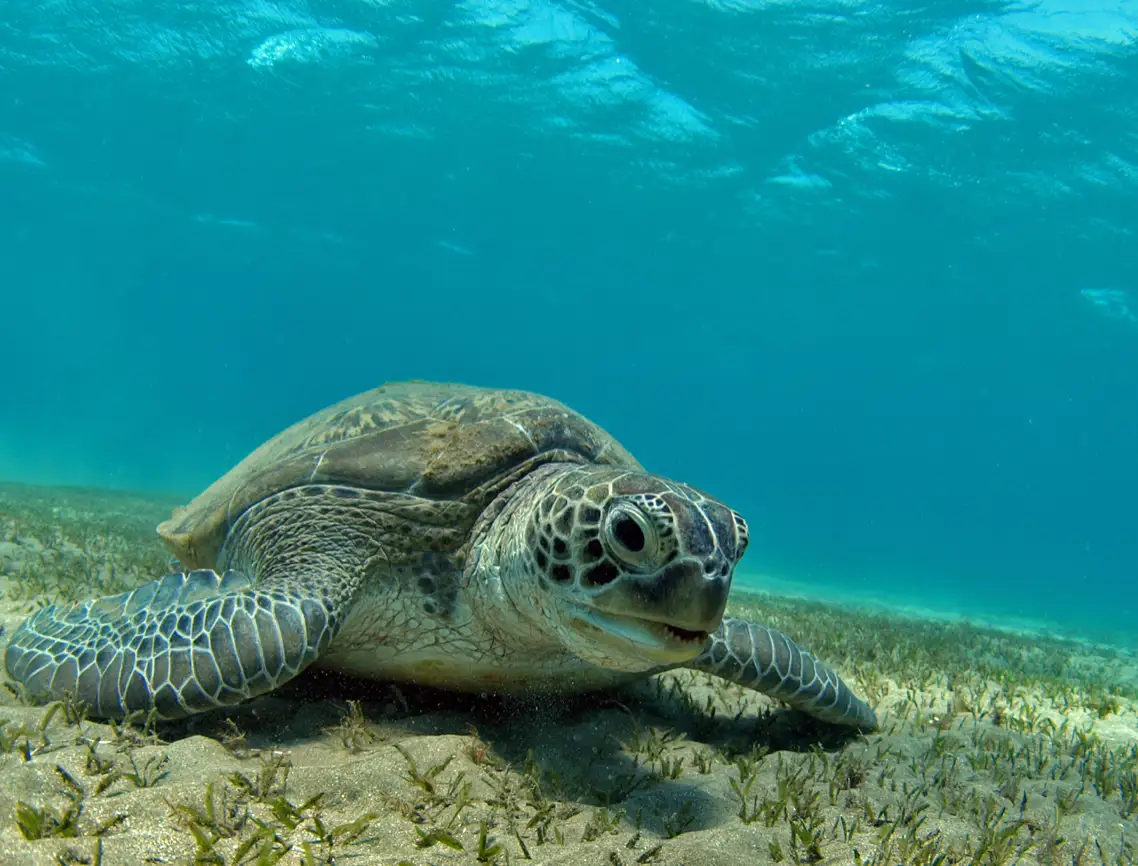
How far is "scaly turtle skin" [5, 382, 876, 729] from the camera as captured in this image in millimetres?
2480

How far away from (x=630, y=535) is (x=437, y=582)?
1367 millimetres

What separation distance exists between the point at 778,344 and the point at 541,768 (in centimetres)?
6638

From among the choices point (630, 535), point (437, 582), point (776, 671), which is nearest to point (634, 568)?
point (630, 535)

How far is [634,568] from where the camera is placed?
95.1 inches

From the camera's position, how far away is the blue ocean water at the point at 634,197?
21.1 m

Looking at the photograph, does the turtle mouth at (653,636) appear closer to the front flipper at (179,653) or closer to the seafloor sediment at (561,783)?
the seafloor sediment at (561,783)

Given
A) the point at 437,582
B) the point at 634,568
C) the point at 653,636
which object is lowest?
the point at 437,582

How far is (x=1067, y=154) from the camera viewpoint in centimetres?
2292

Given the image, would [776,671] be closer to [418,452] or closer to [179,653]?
[418,452]

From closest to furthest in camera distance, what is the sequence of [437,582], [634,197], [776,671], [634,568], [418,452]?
[634,568] → [437,582] → [776,671] → [418,452] → [634,197]

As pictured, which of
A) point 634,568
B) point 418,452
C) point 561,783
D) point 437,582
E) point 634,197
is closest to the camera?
point 634,568

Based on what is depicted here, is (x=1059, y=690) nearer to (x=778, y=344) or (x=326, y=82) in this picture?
(x=326, y=82)

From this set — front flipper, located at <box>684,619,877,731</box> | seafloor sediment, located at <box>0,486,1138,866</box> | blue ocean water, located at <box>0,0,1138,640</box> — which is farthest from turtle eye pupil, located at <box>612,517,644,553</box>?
blue ocean water, located at <box>0,0,1138,640</box>

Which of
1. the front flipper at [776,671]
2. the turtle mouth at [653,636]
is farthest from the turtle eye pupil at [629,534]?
the front flipper at [776,671]
